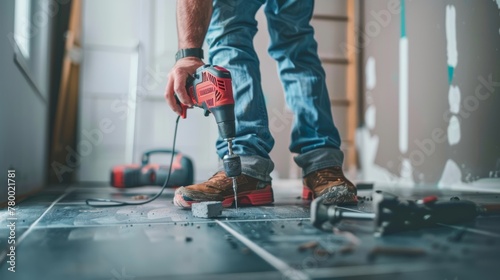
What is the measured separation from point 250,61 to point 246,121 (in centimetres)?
20

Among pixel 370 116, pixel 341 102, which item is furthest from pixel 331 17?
pixel 370 116

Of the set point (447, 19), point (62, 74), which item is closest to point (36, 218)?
point (447, 19)

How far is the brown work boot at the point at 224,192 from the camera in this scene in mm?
1301

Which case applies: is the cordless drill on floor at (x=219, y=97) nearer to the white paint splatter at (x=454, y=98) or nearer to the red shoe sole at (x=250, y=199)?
the red shoe sole at (x=250, y=199)

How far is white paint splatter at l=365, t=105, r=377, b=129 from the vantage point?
330 cm

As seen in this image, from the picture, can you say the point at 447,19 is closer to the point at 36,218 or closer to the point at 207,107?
the point at 207,107

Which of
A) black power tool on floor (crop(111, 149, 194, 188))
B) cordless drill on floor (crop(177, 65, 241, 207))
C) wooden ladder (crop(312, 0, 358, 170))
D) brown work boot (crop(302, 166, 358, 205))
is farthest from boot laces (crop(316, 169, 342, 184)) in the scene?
wooden ladder (crop(312, 0, 358, 170))

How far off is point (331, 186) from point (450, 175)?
1.29 meters

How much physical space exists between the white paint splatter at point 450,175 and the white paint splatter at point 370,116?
3.04ft

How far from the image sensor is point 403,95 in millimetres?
2854

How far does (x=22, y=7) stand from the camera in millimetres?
2145

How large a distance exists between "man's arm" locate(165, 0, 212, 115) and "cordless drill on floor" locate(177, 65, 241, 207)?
28mm

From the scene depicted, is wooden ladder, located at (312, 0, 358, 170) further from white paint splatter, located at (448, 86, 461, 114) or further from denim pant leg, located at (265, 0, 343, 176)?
denim pant leg, located at (265, 0, 343, 176)

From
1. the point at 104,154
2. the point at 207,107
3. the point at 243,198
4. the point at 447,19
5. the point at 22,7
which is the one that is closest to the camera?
the point at 207,107
